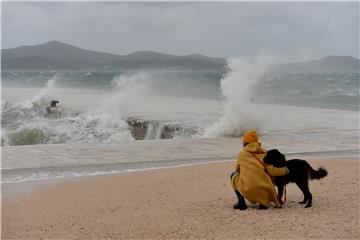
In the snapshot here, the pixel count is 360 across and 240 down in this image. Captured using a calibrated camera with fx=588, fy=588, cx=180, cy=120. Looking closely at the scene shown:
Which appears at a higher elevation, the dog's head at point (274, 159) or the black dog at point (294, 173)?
the dog's head at point (274, 159)

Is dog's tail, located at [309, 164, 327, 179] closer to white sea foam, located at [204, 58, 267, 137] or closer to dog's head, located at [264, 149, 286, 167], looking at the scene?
dog's head, located at [264, 149, 286, 167]

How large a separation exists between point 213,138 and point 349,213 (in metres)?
11.1

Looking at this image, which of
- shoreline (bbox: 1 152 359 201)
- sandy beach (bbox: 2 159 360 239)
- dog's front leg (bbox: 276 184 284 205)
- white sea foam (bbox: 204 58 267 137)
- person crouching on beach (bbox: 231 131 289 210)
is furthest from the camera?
white sea foam (bbox: 204 58 267 137)

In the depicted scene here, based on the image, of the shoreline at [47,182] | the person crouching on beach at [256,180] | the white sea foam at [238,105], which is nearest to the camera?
the person crouching on beach at [256,180]

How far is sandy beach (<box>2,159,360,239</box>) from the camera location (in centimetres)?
661

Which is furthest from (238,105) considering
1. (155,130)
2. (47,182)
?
(47,182)

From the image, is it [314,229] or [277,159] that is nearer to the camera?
[314,229]

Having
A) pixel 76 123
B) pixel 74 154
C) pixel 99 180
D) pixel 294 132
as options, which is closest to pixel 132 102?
pixel 76 123

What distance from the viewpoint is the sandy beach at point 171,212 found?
21.7 feet

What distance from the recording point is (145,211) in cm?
785

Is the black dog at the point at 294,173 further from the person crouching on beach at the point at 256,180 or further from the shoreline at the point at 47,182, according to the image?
the shoreline at the point at 47,182

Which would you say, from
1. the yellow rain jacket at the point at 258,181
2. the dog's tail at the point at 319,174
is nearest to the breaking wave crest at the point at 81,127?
the dog's tail at the point at 319,174

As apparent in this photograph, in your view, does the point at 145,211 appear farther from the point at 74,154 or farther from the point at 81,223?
the point at 74,154

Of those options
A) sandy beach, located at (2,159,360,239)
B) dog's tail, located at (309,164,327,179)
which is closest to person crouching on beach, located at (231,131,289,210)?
sandy beach, located at (2,159,360,239)
